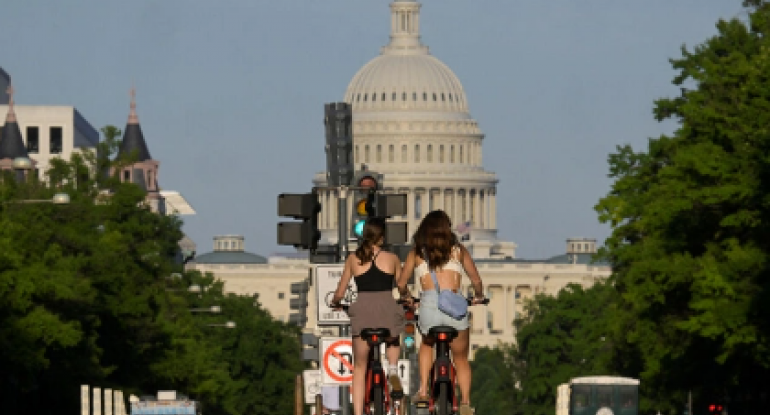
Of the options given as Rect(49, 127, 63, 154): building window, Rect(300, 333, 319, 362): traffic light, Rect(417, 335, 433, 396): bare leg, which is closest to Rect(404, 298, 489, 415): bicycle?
Rect(417, 335, 433, 396): bare leg

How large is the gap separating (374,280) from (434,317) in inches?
34.6

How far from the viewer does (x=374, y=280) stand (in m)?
29.7

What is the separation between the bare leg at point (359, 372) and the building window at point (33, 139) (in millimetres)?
147302

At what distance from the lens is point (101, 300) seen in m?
85.1

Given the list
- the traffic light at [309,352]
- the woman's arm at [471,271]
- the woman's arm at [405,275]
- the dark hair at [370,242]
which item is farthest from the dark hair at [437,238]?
the traffic light at [309,352]

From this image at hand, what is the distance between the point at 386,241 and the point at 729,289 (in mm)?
28029

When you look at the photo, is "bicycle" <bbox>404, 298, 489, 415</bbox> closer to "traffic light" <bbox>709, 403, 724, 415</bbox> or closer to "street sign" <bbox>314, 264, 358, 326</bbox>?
"street sign" <bbox>314, 264, 358, 326</bbox>

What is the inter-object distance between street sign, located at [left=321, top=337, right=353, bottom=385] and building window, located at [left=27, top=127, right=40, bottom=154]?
137 m

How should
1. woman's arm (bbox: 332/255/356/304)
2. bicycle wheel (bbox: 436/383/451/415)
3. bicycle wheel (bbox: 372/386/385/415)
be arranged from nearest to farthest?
bicycle wheel (bbox: 436/383/451/415) < bicycle wheel (bbox: 372/386/385/415) < woman's arm (bbox: 332/255/356/304)

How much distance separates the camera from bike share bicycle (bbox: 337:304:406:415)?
2975 cm

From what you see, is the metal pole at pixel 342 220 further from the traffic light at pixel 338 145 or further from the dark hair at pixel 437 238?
the dark hair at pixel 437 238

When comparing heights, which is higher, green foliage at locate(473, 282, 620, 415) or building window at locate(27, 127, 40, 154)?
building window at locate(27, 127, 40, 154)

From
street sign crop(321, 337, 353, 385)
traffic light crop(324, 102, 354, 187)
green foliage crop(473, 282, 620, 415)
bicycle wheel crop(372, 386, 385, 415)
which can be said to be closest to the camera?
bicycle wheel crop(372, 386, 385, 415)

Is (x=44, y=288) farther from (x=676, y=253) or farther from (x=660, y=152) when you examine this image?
(x=660, y=152)
